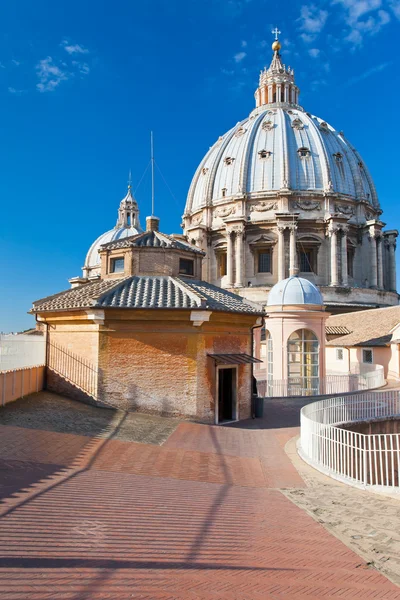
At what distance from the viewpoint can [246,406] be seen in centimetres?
1870

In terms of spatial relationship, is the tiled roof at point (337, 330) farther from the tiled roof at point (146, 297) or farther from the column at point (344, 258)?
the tiled roof at point (146, 297)

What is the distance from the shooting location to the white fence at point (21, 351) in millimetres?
15538

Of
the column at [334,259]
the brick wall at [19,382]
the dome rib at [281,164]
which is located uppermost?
the dome rib at [281,164]

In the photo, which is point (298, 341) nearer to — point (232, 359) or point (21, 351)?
point (232, 359)

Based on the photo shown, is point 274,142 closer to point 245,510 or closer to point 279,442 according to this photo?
point 279,442

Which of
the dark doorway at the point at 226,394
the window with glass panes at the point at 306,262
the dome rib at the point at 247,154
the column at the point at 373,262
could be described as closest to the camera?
the dark doorway at the point at 226,394

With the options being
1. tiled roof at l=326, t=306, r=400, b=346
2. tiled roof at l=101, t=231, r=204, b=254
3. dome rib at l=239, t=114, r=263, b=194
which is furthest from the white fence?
dome rib at l=239, t=114, r=263, b=194

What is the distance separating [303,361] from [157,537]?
23372 millimetres

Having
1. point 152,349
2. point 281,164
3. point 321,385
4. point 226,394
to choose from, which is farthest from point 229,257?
point 152,349

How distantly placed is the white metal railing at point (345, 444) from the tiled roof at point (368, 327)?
45.4 ft

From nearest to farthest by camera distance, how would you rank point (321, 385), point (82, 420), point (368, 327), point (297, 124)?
point (82, 420) < point (321, 385) < point (368, 327) < point (297, 124)

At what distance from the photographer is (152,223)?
914 inches

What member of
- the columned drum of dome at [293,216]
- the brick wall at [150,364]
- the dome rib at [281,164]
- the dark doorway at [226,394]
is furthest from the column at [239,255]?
the brick wall at [150,364]

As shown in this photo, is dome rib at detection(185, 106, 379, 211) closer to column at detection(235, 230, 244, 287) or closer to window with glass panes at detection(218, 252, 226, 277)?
column at detection(235, 230, 244, 287)
